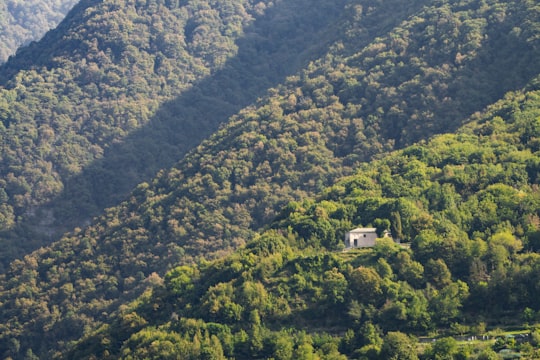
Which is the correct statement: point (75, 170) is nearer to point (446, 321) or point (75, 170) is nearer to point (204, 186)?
point (204, 186)

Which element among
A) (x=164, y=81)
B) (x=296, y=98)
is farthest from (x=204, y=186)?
(x=164, y=81)

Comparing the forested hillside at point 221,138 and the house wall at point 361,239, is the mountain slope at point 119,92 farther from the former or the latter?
the house wall at point 361,239

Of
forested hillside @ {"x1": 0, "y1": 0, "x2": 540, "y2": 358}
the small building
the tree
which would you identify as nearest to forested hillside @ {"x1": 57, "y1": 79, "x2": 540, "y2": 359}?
the tree

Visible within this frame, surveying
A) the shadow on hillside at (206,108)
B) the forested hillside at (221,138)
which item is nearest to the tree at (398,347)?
the forested hillside at (221,138)

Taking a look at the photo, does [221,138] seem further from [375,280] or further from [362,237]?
[375,280]

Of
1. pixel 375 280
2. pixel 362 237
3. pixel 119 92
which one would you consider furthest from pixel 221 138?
pixel 375 280
